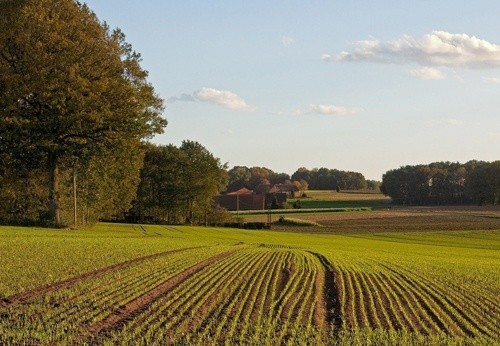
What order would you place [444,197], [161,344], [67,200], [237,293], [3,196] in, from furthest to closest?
[444,197]
[67,200]
[3,196]
[237,293]
[161,344]

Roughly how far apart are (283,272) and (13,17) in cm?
3007

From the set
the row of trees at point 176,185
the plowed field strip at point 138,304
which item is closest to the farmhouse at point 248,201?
the row of trees at point 176,185

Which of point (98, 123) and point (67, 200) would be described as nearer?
point (98, 123)

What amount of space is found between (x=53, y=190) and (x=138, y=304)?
34224 mm

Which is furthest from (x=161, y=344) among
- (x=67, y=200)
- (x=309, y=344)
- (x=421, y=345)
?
(x=67, y=200)

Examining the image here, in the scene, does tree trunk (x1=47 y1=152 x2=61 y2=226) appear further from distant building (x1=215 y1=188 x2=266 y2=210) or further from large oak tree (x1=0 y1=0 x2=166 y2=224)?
distant building (x1=215 y1=188 x2=266 y2=210)

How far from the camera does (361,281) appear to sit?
19.0m

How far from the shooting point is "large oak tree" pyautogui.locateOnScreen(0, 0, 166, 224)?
40.1m

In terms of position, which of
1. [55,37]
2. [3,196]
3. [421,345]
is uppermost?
[55,37]

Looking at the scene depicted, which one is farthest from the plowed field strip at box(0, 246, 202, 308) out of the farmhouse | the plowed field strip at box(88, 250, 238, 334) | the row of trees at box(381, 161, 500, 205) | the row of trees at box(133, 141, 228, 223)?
the row of trees at box(381, 161, 500, 205)

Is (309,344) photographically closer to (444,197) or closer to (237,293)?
(237,293)

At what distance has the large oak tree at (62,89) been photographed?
4006cm

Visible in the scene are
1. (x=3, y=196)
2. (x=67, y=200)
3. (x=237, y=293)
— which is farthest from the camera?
(x=67, y=200)

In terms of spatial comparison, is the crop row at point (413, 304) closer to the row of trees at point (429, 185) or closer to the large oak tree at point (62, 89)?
the large oak tree at point (62, 89)
